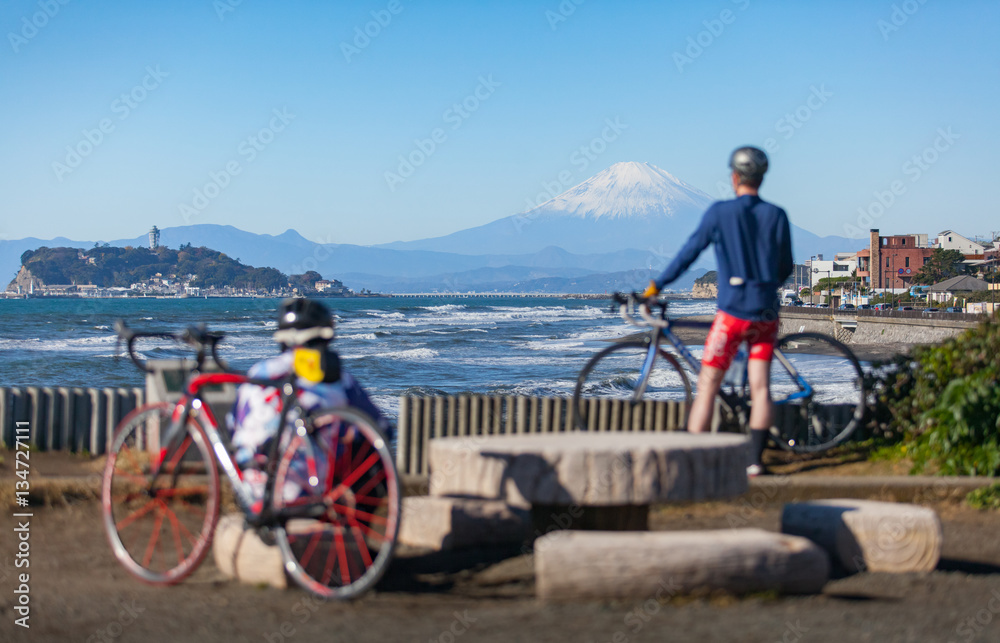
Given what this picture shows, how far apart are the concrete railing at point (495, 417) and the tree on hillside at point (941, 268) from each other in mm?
133147

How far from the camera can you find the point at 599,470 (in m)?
4.70

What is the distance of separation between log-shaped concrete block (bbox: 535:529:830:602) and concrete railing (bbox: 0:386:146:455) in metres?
4.89

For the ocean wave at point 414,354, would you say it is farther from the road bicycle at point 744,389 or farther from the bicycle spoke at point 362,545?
the bicycle spoke at point 362,545

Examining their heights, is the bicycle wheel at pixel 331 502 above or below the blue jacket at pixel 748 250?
below

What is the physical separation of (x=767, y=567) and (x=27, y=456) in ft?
19.5

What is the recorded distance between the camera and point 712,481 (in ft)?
16.0

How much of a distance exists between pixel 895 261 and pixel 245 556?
15394cm

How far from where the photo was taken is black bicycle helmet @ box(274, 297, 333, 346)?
464 cm

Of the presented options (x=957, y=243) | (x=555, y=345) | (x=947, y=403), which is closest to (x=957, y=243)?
(x=957, y=243)

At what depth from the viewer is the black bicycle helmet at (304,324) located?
4645mm

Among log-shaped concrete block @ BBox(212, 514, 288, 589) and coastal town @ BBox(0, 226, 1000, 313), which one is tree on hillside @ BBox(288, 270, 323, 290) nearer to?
coastal town @ BBox(0, 226, 1000, 313)

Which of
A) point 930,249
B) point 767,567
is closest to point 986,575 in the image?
point 767,567

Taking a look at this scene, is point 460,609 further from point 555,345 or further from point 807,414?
point 555,345

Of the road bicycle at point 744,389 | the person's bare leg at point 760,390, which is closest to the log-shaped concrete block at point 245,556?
the road bicycle at point 744,389
